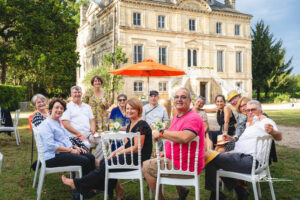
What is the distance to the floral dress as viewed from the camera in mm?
6227

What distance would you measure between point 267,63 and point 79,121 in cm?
3806

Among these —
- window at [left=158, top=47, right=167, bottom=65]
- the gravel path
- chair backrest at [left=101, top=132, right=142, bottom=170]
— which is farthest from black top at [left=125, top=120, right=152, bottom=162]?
window at [left=158, top=47, right=167, bottom=65]

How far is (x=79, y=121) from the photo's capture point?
5.26m

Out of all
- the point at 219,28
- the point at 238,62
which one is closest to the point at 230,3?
the point at 219,28

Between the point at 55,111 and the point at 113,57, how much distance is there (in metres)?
21.1

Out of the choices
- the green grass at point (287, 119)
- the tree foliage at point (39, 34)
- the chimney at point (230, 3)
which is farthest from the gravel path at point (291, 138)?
the chimney at point (230, 3)

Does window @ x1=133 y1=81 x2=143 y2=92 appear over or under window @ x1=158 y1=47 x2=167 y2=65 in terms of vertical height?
under

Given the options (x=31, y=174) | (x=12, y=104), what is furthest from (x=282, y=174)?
(x=12, y=104)

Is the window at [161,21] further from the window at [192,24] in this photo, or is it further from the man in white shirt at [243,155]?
the man in white shirt at [243,155]

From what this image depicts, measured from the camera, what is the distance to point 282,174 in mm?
5363

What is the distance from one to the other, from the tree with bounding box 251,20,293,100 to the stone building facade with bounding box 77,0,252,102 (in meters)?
6.98

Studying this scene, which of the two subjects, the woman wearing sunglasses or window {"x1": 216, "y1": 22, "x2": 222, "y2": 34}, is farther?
window {"x1": 216, "y1": 22, "x2": 222, "y2": 34}

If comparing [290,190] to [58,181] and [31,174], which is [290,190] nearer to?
[58,181]

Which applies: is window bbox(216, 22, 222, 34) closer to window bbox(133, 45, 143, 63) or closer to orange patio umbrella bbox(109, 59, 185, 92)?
window bbox(133, 45, 143, 63)
